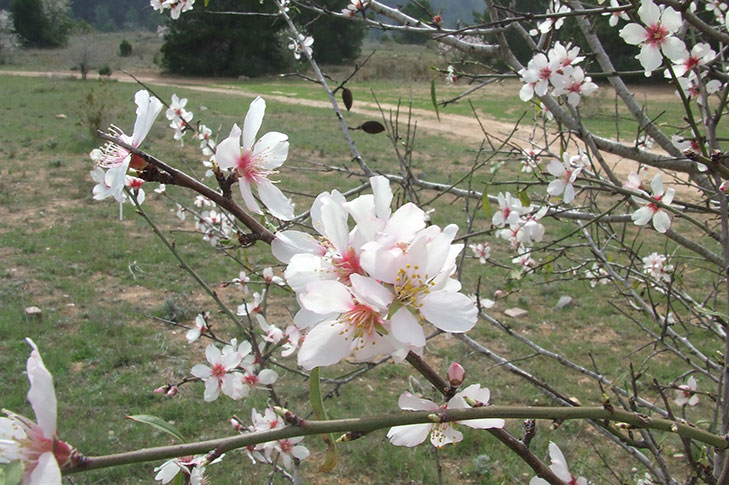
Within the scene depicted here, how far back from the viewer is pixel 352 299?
0.54 m

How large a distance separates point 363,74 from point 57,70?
13.4 m

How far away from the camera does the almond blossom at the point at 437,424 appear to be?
64 centimetres

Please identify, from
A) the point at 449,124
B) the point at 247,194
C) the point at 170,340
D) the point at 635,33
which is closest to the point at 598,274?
the point at 635,33

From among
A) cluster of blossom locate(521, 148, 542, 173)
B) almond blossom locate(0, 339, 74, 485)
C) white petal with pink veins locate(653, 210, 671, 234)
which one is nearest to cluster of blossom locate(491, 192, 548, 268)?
cluster of blossom locate(521, 148, 542, 173)

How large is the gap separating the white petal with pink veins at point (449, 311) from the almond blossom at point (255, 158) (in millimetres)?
263

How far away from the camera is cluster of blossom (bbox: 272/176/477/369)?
1.70 ft

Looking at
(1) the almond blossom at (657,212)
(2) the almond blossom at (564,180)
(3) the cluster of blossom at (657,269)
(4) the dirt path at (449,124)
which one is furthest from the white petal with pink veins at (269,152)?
(4) the dirt path at (449,124)

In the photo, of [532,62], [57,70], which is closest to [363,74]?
[57,70]

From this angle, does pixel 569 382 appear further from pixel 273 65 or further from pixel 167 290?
pixel 273 65

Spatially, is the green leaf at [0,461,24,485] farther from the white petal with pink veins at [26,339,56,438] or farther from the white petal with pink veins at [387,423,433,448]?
the white petal with pink veins at [387,423,433,448]

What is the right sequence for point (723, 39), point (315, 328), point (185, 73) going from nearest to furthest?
point (315, 328)
point (723, 39)
point (185, 73)

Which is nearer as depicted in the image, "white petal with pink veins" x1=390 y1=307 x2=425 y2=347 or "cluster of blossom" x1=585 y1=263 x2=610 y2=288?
"white petal with pink veins" x1=390 y1=307 x2=425 y2=347

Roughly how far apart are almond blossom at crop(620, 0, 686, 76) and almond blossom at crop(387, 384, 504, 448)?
3.24 feet

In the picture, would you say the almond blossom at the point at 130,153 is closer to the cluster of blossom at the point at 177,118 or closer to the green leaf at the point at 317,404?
the green leaf at the point at 317,404
